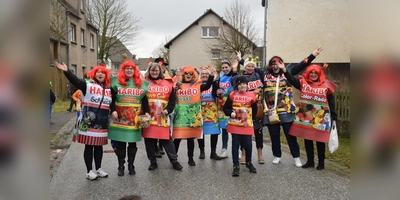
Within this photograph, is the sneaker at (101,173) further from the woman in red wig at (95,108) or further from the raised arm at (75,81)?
the raised arm at (75,81)

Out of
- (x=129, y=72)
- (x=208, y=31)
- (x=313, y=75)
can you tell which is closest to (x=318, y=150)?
(x=313, y=75)

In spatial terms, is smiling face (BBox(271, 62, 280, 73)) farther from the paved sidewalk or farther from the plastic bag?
the paved sidewalk

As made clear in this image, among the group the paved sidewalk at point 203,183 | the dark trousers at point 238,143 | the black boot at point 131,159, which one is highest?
the dark trousers at point 238,143

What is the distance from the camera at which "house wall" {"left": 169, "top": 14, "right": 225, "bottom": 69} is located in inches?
1476

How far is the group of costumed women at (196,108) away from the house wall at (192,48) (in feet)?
104

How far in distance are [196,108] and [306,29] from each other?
9797 mm

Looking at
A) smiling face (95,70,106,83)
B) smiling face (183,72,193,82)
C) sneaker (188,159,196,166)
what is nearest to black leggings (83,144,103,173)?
smiling face (95,70,106,83)

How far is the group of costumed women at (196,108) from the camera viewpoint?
192 inches

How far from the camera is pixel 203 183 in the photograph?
492 centimetres

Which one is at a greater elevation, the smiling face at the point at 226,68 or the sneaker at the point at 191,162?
the smiling face at the point at 226,68

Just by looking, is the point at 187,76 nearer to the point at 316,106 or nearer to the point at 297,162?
the point at 316,106

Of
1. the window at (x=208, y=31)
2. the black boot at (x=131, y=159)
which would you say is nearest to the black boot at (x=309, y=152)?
the black boot at (x=131, y=159)
